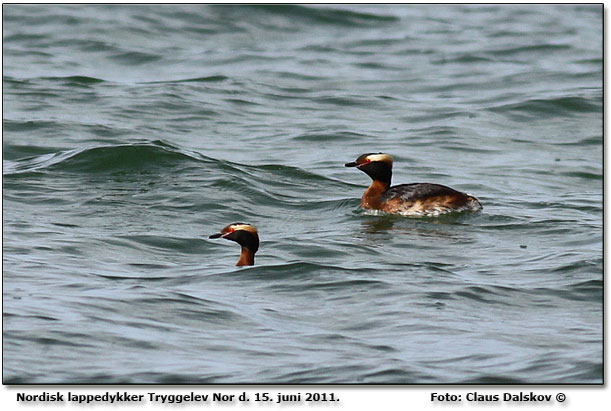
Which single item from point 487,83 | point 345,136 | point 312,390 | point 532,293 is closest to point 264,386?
point 312,390

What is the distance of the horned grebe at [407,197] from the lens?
1404 centimetres

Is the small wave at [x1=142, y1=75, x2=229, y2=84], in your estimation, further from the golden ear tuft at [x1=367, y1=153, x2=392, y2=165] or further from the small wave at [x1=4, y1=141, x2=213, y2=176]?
the golden ear tuft at [x1=367, y1=153, x2=392, y2=165]

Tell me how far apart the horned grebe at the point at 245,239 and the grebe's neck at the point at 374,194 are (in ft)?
11.3

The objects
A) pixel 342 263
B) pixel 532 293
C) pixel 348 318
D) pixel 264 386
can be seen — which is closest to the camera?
pixel 264 386

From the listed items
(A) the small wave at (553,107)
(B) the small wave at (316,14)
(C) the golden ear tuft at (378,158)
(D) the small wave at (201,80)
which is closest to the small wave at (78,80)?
(D) the small wave at (201,80)

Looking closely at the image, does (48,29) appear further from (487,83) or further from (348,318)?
(348,318)

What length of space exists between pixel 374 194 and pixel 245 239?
3.76m

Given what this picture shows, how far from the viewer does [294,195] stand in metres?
15.3

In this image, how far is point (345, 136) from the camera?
19.2m

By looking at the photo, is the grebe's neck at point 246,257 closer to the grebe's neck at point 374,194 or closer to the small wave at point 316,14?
the grebe's neck at point 374,194

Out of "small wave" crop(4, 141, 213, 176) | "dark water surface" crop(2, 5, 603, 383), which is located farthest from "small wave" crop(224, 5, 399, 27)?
"small wave" crop(4, 141, 213, 176)

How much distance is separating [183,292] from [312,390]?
2.78 m

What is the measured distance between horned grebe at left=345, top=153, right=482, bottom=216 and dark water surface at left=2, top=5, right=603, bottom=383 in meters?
0.23

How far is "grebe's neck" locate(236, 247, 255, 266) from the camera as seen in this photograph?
11.2m
